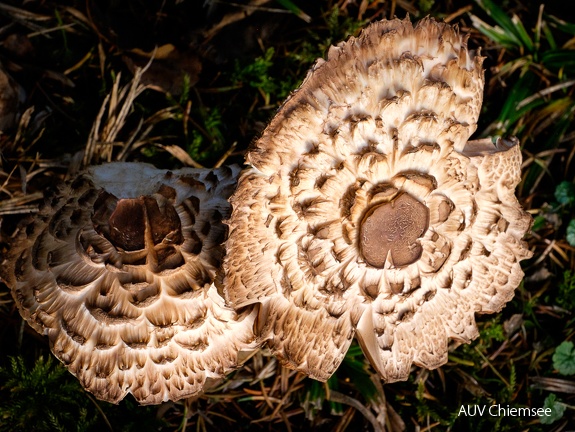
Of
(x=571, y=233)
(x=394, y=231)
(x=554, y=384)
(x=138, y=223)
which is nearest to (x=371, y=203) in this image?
(x=394, y=231)

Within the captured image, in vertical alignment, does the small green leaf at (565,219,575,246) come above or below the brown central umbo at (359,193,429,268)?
below

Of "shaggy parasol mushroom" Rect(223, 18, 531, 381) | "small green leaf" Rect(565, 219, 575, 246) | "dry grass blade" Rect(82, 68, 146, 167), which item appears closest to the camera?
"shaggy parasol mushroom" Rect(223, 18, 531, 381)

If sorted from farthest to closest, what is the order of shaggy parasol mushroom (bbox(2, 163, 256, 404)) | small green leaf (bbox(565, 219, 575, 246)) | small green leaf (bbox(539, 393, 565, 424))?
small green leaf (bbox(565, 219, 575, 246)), small green leaf (bbox(539, 393, 565, 424)), shaggy parasol mushroom (bbox(2, 163, 256, 404))

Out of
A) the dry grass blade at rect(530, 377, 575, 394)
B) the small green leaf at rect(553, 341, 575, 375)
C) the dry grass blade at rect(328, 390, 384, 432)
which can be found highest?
the small green leaf at rect(553, 341, 575, 375)

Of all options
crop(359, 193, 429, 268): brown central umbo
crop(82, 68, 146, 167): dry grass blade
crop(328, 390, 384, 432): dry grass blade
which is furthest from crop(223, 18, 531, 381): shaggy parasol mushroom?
crop(82, 68, 146, 167): dry grass blade

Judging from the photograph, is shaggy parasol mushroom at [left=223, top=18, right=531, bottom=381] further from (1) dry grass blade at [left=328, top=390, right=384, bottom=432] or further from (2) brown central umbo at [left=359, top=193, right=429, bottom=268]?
(1) dry grass blade at [left=328, top=390, right=384, bottom=432]

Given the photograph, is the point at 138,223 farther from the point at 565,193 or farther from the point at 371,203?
the point at 565,193

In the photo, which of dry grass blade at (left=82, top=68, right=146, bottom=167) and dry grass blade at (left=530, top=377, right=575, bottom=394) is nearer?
dry grass blade at (left=82, top=68, right=146, bottom=167)
